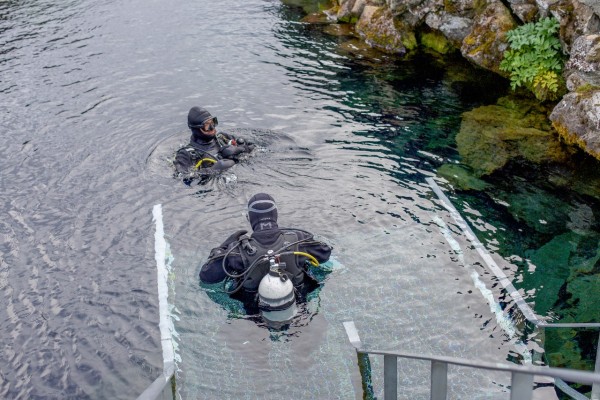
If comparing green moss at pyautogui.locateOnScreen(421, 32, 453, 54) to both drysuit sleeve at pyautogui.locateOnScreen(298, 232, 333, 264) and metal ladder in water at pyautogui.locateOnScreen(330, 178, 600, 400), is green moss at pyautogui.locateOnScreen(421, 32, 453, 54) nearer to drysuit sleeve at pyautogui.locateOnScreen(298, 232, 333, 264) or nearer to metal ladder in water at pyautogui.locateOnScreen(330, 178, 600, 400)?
metal ladder in water at pyautogui.locateOnScreen(330, 178, 600, 400)

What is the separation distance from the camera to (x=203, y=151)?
1157cm

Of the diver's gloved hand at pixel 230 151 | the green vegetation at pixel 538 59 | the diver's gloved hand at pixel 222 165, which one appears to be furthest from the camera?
the green vegetation at pixel 538 59

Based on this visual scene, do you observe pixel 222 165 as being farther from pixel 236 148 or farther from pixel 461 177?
pixel 461 177

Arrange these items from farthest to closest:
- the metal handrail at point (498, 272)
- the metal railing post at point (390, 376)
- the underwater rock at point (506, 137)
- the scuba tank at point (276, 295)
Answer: the underwater rock at point (506, 137), the scuba tank at point (276, 295), the metal handrail at point (498, 272), the metal railing post at point (390, 376)

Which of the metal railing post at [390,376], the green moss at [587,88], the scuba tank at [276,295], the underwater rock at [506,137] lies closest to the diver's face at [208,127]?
the scuba tank at [276,295]

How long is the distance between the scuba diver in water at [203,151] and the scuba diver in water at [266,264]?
3957 mm

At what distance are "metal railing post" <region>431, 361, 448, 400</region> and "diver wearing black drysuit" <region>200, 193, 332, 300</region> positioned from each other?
3527 mm

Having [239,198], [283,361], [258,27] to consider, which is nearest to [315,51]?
[258,27]

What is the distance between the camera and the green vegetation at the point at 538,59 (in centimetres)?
1472

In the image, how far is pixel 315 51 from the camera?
19.6 m

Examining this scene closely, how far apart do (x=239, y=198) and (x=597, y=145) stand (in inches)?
290

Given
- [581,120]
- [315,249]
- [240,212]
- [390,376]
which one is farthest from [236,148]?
[390,376]

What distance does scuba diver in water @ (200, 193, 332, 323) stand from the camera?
7031mm

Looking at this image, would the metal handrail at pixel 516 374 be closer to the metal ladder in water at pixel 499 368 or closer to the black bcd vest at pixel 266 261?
the metal ladder in water at pixel 499 368
